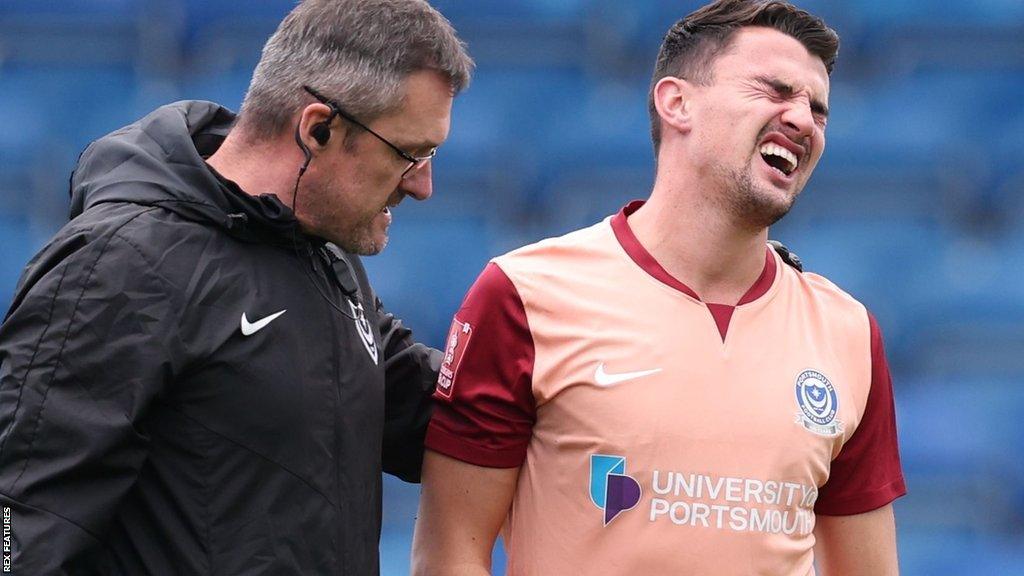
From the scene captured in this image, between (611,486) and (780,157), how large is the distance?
56cm

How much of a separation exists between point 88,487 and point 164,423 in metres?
0.13

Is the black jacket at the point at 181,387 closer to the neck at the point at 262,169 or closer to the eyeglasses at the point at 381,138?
the neck at the point at 262,169

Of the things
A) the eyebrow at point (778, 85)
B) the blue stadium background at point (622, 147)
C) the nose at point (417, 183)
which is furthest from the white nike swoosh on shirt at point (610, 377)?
the blue stadium background at point (622, 147)

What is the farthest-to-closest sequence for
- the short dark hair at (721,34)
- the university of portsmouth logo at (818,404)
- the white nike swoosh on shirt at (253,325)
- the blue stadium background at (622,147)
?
the blue stadium background at (622,147) → the short dark hair at (721,34) → the university of portsmouth logo at (818,404) → the white nike swoosh on shirt at (253,325)

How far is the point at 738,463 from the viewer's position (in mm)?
2111

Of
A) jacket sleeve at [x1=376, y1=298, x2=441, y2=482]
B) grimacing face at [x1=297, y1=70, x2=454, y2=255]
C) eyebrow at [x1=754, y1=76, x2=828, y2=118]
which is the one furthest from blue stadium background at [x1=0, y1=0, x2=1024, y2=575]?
grimacing face at [x1=297, y1=70, x2=454, y2=255]

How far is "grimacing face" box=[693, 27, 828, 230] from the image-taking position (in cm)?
218

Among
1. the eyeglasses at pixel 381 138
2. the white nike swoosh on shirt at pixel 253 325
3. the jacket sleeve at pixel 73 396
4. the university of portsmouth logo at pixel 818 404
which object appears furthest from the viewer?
the university of portsmouth logo at pixel 818 404

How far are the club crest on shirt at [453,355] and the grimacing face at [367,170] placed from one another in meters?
0.23

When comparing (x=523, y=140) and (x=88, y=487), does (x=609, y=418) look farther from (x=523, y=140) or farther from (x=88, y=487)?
(x=523, y=140)

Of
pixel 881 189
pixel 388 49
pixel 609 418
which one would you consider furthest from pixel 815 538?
pixel 881 189

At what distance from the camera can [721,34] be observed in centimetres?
230

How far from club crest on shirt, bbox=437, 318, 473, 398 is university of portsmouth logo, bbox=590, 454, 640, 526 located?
25 centimetres

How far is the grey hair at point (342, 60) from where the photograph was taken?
1.95m
